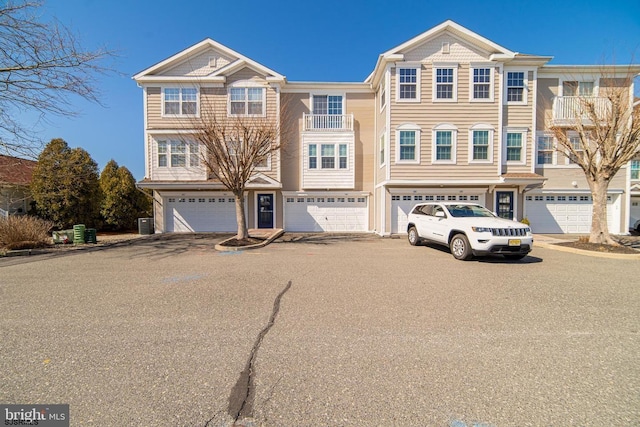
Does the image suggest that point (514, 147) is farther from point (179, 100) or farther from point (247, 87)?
point (179, 100)

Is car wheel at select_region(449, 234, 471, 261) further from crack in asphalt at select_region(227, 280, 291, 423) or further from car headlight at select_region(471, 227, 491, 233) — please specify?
crack in asphalt at select_region(227, 280, 291, 423)

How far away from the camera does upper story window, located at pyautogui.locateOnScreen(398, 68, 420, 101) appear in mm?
14039

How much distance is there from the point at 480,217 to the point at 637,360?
6280 millimetres

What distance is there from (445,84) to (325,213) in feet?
30.2

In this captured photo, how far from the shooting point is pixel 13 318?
13.5 feet

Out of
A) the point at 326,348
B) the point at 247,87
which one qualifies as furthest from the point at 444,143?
the point at 326,348

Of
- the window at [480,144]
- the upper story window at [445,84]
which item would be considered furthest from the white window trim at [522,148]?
the upper story window at [445,84]

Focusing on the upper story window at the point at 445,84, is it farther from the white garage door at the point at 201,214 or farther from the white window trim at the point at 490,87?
the white garage door at the point at 201,214

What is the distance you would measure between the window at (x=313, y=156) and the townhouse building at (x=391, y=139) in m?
0.06

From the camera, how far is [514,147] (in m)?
14.5

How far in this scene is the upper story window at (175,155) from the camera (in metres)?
15.5

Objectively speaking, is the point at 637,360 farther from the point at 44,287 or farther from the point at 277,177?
the point at 277,177

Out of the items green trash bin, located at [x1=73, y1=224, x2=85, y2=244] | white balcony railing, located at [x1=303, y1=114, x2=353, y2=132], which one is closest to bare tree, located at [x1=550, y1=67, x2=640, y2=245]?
white balcony railing, located at [x1=303, y1=114, x2=353, y2=132]

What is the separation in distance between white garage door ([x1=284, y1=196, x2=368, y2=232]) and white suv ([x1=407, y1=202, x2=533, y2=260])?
20.2 feet
